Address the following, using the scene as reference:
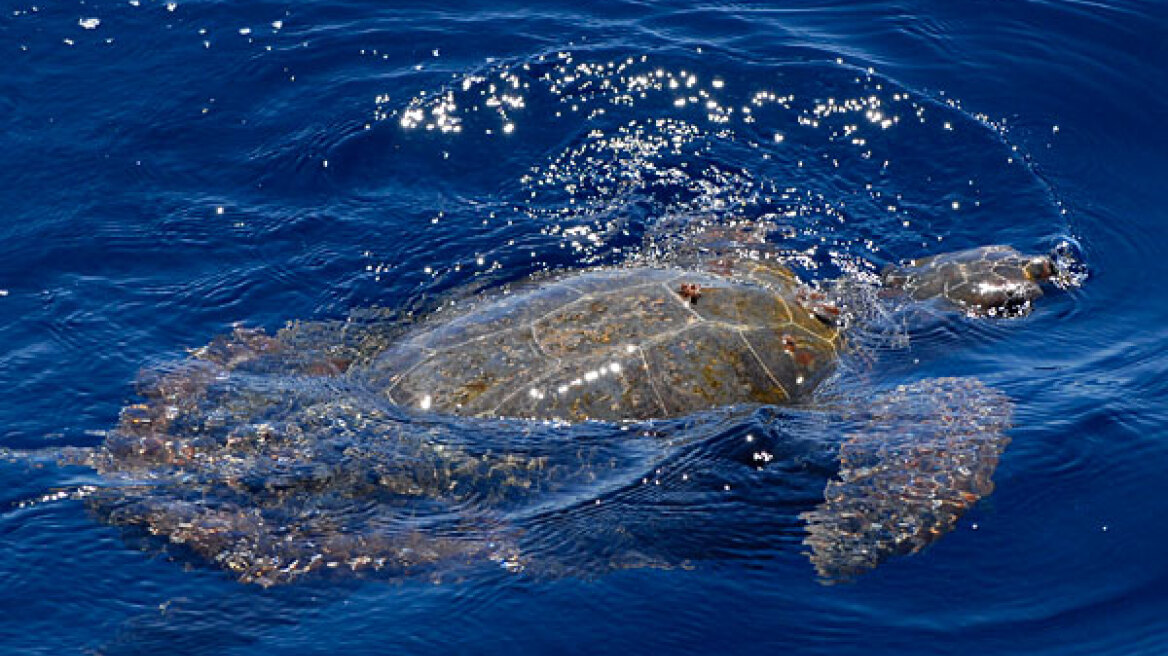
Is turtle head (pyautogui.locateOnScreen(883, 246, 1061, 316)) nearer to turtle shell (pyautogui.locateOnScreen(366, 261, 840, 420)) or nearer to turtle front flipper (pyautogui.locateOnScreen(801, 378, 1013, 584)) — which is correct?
turtle front flipper (pyautogui.locateOnScreen(801, 378, 1013, 584))

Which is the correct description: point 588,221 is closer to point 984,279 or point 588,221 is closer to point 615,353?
point 615,353

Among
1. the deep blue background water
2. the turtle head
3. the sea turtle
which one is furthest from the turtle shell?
the turtle head

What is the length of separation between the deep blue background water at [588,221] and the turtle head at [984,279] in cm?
17

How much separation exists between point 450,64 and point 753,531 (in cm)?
657

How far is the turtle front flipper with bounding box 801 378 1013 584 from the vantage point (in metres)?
7.07

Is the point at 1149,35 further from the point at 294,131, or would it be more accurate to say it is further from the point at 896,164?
the point at 294,131

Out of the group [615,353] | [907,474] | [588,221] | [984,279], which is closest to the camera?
[907,474]

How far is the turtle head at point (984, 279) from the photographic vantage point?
9.31 metres

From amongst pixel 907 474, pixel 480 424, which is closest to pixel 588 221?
pixel 480 424

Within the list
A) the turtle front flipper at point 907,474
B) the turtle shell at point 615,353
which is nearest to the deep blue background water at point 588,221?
the turtle front flipper at point 907,474

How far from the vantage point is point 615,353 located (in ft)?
26.2

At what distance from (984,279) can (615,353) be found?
132 inches

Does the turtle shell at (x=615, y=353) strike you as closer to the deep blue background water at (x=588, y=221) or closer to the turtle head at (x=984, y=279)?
the deep blue background water at (x=588, y=221)

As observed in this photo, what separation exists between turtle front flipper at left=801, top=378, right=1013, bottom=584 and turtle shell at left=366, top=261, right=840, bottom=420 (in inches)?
26.5
